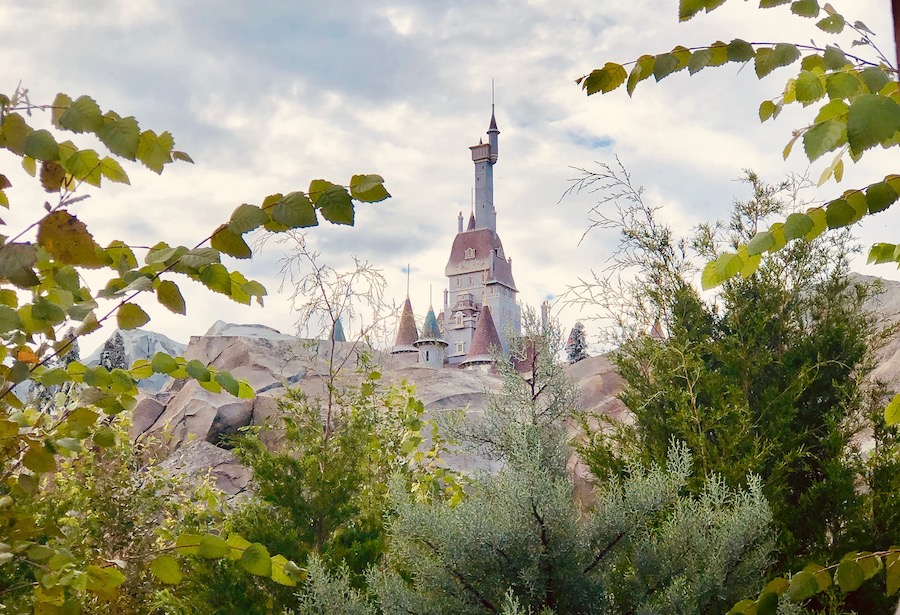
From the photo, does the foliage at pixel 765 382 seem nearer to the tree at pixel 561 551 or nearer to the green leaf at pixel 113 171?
the tree at pixel 561 551

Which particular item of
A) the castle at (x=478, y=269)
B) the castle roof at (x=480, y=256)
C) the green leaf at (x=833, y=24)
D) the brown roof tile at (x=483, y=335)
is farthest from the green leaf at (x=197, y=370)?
the castle roof at (x=480, y=256)

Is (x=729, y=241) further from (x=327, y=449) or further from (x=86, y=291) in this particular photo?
(x=86, y=291)

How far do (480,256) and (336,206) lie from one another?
6423 centimetres

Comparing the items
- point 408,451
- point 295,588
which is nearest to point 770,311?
point 408,451

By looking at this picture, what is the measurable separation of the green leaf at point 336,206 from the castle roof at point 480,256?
61.7 meters

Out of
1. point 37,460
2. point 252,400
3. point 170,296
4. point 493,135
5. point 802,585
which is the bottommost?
point 802,585

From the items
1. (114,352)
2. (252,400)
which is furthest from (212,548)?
(114,352)

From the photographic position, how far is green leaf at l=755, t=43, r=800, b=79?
1.64 m

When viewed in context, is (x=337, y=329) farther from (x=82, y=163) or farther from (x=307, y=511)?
(x=82, y=163)

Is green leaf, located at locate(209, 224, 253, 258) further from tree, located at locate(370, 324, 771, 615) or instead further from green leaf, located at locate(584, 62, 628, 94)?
tree, located at locate(370, 324, 771, 615)

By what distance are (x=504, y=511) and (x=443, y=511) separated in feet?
1.18

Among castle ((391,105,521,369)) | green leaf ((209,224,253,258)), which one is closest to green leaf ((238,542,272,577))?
green leaf ((209,224,253,258))

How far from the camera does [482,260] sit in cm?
6506

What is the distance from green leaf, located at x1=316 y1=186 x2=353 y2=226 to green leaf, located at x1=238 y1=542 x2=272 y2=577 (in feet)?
2.35
